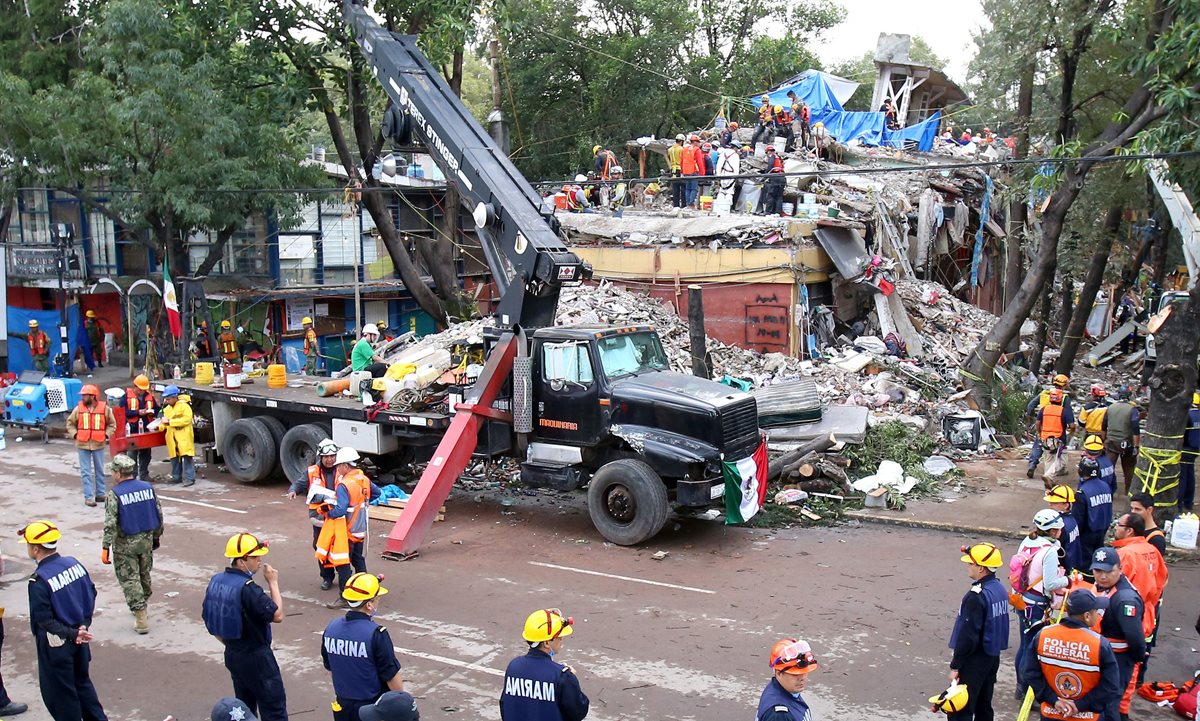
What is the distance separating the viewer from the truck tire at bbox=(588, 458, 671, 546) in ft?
39.1

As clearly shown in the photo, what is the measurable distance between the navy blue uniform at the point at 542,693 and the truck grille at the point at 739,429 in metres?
6.74

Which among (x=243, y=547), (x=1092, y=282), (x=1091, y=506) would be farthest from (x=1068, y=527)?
(x=1092, y=282)

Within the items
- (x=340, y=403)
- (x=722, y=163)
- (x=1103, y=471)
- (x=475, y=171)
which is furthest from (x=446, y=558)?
(x=722, y=163)

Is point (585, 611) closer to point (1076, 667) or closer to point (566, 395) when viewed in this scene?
point (566, 395)

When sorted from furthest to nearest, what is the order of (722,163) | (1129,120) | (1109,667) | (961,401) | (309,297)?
(309,297), (722,163), (961,401), (1129,120), (1109,667)

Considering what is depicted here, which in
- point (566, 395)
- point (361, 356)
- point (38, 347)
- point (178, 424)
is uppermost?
point (361, 356)

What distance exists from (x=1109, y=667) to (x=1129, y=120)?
14.1m

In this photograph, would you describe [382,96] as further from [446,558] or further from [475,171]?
[446,558]

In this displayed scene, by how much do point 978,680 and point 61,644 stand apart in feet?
20.8

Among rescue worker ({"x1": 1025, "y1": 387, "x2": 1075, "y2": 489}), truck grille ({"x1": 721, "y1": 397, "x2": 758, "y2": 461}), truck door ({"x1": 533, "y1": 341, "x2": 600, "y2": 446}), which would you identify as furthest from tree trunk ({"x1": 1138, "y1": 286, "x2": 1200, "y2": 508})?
truck door ({"x1": 533, "y1": 341, "x2": 600, "y2": 446})

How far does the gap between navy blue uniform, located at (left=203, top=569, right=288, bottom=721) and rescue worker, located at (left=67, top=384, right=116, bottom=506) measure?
8386 millimetres

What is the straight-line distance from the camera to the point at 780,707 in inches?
199

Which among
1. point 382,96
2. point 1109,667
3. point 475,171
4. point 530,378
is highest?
point 382,96

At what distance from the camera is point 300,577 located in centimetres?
1112
